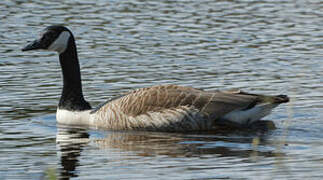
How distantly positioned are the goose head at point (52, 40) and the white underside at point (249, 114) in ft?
11.1

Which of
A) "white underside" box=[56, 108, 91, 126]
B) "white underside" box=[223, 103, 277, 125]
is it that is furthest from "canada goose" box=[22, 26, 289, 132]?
"white underside" box=[56, 108, 91, 126]

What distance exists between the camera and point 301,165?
10375 mm

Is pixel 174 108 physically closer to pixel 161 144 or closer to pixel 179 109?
pixel 179 109

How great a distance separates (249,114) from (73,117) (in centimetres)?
314

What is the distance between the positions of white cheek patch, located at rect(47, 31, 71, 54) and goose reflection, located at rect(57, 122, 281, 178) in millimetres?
1579

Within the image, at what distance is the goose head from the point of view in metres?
14.4

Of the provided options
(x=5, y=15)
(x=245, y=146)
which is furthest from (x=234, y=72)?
(x=5, y=15)

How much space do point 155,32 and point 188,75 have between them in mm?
5174

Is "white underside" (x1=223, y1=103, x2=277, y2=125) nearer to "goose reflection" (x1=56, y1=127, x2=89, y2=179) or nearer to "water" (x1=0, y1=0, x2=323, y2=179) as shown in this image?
"water" (x1=0, y1=0, x2=323, y2=179)

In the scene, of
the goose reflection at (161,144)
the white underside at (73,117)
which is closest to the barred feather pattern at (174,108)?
the goose reflection at (161,144)

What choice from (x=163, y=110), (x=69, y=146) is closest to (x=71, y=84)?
(x=163, y=110)

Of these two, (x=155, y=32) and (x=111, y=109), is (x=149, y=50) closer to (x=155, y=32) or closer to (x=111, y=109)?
(x=155, y=32)

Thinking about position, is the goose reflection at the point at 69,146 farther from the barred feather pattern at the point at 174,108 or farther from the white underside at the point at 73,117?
the barred feather pattern at the point at 174,108

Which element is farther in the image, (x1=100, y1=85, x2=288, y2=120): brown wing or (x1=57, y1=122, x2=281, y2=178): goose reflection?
(x1=100, y1=85, x2=288, y2=120): brown wing
